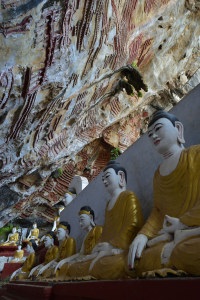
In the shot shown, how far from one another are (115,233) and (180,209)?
635 millimetres

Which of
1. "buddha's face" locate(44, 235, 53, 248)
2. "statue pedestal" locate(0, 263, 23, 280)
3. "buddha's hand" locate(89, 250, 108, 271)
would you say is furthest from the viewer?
"statue pedestal" locate(0, 263, 23, 280)

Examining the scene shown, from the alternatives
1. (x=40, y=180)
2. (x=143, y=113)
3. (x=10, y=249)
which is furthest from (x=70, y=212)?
(x=143, y=113)

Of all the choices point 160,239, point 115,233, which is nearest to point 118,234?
point 115,233

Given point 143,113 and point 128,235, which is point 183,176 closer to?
point 128,235

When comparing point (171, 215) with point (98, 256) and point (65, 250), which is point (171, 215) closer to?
point (98, 256)

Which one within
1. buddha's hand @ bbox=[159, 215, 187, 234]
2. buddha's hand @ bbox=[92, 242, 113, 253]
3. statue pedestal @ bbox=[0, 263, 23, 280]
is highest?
statue pedestal @ bbox=[0, 263, 23, 280]

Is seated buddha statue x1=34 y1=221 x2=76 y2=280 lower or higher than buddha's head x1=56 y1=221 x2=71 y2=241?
lower

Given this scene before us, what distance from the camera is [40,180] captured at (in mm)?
10125

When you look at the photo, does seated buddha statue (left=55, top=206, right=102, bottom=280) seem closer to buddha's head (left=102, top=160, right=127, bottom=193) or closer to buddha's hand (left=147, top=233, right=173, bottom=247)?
buddha's head (left=102, top=160, right=127, bottom=193)

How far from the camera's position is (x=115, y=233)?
2.24 m

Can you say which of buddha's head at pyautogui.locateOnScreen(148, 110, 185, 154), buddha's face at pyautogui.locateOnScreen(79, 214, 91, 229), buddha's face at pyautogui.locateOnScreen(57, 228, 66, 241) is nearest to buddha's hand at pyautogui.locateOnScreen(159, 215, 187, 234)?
buddha's head at pyautogui.locateOnScreen(148, 110, 185, 154)

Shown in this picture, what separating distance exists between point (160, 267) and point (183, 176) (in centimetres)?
52

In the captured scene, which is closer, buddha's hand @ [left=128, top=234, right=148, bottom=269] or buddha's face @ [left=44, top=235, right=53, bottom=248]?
buddha's hand @ [left=128, top=234, right=148, bottom=269]

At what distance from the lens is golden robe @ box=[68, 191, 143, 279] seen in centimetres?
195
